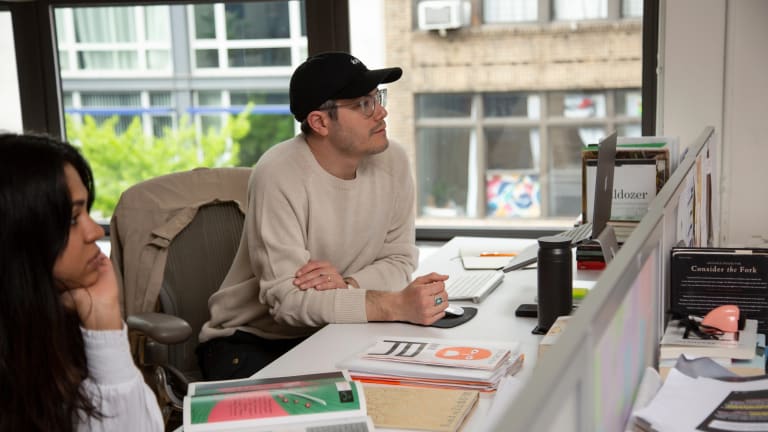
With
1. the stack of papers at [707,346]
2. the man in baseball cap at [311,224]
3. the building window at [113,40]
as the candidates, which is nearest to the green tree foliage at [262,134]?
the building window at [113,40]

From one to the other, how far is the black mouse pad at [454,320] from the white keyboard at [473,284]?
123mm

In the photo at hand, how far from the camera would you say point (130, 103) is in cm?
368

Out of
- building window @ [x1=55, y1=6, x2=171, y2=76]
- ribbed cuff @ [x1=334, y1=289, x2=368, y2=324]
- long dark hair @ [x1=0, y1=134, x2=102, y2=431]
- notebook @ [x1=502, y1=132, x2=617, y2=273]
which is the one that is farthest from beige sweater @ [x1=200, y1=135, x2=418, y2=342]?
building window @ [x1=55, y1=6, x2=171, y2=76]

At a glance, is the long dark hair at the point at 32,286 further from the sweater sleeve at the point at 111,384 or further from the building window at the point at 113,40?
the building window at the point at 113,40

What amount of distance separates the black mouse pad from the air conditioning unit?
1579 millimetres

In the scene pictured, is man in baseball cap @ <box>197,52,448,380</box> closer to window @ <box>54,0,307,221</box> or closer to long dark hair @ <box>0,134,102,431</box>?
long dark hair @ <box>0,134,102,431</box>

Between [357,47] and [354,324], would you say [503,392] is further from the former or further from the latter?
[357,47]

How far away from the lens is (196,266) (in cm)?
237

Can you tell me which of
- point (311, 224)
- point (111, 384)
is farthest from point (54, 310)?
point (311, 224)

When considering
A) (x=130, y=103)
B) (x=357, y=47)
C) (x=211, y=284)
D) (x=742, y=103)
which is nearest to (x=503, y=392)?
(x=211, y=284)

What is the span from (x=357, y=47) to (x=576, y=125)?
3.00ft

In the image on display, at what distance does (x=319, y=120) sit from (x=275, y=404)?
3.33 ft

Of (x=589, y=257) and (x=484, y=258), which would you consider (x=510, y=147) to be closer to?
(x=484, y=258)

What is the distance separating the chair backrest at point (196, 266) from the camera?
2.31m
